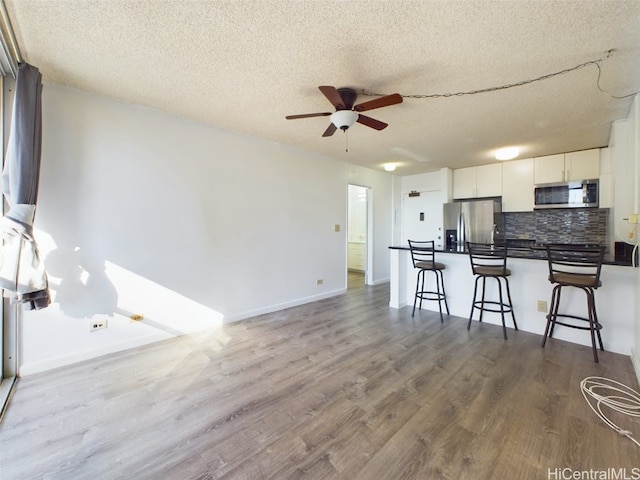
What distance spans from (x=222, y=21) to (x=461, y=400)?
9.64 feet

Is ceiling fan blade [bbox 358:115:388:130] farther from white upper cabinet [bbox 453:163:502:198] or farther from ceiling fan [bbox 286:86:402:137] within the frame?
white upper cabinet [bbox 453:163:502:198]

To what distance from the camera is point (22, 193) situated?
1.99m

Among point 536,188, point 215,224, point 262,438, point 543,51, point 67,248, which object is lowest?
point 262,438

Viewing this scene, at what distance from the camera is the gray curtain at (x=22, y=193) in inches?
77.6

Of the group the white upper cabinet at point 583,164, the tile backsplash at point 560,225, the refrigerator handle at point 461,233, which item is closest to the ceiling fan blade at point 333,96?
the refrigerator handle at point 461,233

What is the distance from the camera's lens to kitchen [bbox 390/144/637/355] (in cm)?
275

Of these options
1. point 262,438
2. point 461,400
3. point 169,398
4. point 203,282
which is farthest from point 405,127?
point 169,398

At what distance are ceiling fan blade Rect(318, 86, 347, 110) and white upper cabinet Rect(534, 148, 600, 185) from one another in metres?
4.00

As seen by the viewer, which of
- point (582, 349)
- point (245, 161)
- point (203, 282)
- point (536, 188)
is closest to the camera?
point (582, 349)

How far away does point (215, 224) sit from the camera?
3.37 metres

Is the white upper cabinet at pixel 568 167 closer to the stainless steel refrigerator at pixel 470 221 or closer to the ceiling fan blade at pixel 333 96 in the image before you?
the stainless steel refrigerator at pixel 470 221

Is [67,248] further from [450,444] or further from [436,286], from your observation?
[436,286]

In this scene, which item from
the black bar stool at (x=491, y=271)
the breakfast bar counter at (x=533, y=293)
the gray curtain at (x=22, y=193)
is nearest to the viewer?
the gray curtain at (x=22, y=193)

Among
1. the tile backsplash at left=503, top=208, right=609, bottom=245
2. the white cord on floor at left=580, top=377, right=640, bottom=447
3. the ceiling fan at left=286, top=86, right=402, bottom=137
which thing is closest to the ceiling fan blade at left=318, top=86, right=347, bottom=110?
the ceiling fan at left=286, top=86, right=402, bottom=137
